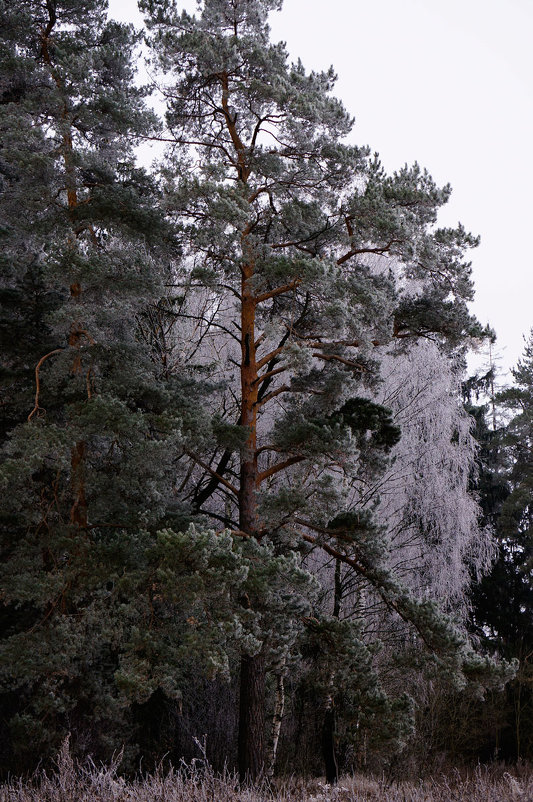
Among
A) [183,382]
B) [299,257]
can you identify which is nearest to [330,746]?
[183,382]

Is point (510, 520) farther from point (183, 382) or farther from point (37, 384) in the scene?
point (37, 384)

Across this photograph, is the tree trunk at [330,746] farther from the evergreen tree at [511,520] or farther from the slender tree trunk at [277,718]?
the evergreen tree at [511,520]

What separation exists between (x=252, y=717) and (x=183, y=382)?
15.8 feet

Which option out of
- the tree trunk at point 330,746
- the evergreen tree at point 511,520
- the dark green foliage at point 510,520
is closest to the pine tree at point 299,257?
the tree trunk at point 330,746

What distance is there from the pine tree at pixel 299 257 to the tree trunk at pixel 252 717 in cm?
2

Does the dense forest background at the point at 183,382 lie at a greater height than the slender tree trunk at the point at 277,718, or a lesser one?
greater

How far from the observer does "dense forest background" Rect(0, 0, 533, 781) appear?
1008cm

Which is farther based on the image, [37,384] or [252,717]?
[252,717]

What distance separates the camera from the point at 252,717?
36.6 feet

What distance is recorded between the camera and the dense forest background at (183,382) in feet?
33.1

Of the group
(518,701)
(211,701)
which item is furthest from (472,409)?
(211,701)

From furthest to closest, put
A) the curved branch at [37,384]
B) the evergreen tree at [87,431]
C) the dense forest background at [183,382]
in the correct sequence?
the curved branch at [37,384] → the dense forest background at [183,382] → the evergreen tree at [87,431]

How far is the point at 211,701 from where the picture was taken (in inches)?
585

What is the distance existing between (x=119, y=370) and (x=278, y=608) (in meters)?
3.82
